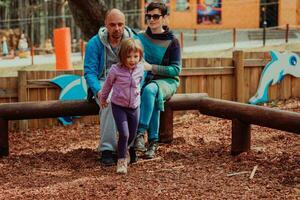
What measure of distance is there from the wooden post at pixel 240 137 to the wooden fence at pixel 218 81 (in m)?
3.08

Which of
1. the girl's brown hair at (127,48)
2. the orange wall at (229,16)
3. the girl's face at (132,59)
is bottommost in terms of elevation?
the girl's face at (132,59)

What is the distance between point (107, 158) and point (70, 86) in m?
2.73

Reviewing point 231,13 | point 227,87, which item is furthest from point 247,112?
point 231,13

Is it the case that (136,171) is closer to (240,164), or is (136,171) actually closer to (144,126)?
(144,126)

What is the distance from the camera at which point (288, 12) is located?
25.7 meters

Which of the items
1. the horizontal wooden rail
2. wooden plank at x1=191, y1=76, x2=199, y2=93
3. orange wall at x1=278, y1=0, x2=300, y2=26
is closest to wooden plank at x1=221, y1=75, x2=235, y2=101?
wooden plank at x1=191, y1=76, x2=199, y2=93

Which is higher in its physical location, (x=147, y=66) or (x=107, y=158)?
(x=147, y=66)

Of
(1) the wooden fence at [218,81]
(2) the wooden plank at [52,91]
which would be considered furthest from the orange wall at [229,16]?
(2) the wooden plank at [52,91]

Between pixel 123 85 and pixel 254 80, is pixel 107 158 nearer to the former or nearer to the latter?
pixel 123 85

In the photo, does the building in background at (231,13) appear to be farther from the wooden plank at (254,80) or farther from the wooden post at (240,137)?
the wooden post at (240,137)

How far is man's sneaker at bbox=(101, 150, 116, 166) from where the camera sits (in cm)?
514

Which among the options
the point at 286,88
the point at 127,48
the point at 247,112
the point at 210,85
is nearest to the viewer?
the point at 127,48

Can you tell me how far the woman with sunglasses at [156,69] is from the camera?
527 centimetres

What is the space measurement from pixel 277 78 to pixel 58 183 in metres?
5.69
